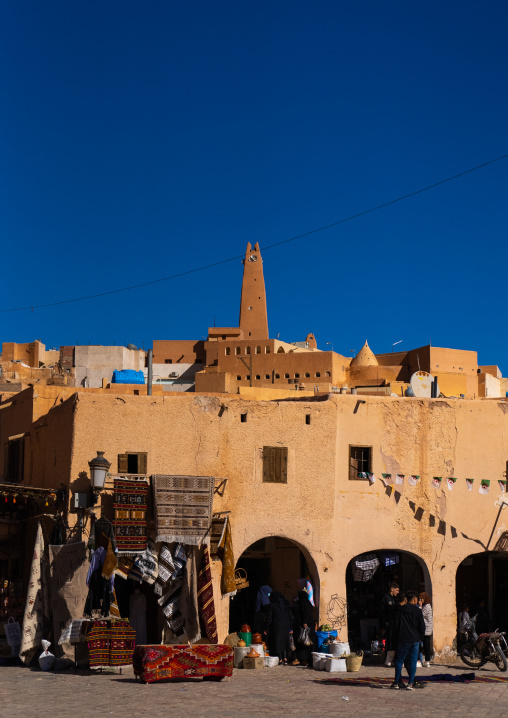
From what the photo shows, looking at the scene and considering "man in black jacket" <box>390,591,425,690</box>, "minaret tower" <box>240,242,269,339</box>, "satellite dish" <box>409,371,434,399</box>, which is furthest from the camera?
"minaret tower" <box>240,242,269,339</box>

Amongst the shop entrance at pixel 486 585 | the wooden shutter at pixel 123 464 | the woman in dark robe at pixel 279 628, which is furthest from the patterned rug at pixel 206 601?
the shop entrance at pixel 486 585

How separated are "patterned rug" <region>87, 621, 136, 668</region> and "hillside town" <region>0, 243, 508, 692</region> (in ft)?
0.07

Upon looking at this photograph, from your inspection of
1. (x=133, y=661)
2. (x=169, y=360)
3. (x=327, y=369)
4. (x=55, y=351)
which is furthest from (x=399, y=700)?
(x=55, y=351)

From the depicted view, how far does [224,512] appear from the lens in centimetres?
1595

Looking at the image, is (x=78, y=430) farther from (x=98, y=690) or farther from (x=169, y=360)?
(x=169, y=360)

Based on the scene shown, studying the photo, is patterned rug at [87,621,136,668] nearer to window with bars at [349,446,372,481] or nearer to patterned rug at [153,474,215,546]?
patterned rug at [153,474,215,546]

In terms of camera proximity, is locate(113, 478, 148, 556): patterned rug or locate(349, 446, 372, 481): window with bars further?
locate(349, 446, 372, 481): window with bars

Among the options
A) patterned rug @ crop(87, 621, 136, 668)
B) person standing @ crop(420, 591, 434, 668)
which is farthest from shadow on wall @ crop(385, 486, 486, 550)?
patterned rug @ crop(87, 621, 136, 668)

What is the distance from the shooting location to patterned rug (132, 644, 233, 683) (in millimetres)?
12664

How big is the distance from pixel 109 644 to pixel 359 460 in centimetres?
575

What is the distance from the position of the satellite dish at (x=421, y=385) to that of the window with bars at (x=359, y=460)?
373cm

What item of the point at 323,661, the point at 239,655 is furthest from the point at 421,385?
the point at 239,655

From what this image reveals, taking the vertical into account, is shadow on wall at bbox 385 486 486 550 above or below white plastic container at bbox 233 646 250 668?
above

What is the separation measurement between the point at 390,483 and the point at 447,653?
3.22 meters
